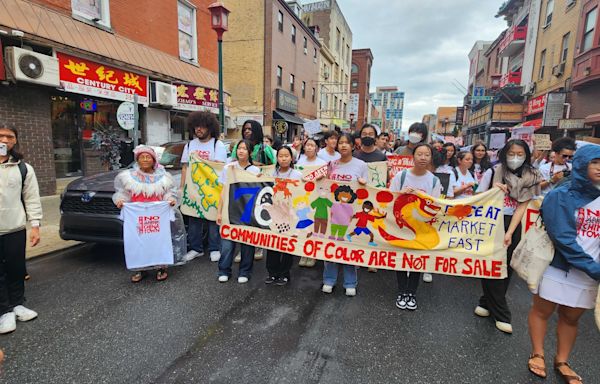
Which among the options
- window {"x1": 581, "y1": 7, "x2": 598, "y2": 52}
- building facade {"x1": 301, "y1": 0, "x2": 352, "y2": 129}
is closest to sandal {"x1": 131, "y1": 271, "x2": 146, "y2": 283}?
window {"x1": 581, "y1": 7, "x2": 598, "y2": 52}

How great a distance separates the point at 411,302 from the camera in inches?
144

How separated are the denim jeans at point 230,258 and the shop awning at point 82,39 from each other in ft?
23.7

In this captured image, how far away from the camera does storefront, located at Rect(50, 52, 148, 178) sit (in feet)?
28.5

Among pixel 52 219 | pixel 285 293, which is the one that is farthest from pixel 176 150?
pixel 285 293

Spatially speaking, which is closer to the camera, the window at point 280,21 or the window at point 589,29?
the window at point 589,29

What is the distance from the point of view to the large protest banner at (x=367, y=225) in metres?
3.45

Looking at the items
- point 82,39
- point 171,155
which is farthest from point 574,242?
point 82,39

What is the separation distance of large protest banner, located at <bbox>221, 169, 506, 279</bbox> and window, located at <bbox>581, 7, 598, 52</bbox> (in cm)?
1692

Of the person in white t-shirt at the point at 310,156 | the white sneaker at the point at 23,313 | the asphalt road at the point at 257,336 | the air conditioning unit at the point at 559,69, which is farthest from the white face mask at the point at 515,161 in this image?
the air conditioning unit at the point at 559,69

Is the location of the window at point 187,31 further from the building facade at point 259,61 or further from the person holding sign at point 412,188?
the person holding sign at point 412,188

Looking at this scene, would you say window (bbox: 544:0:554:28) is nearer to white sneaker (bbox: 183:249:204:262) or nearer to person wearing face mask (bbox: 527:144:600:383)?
person wearing face mask (bbox: 527:144:600:383)

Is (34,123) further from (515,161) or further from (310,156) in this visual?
(515,161)

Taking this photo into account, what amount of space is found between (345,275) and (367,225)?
2.30 feet

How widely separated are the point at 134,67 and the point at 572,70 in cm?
1926
